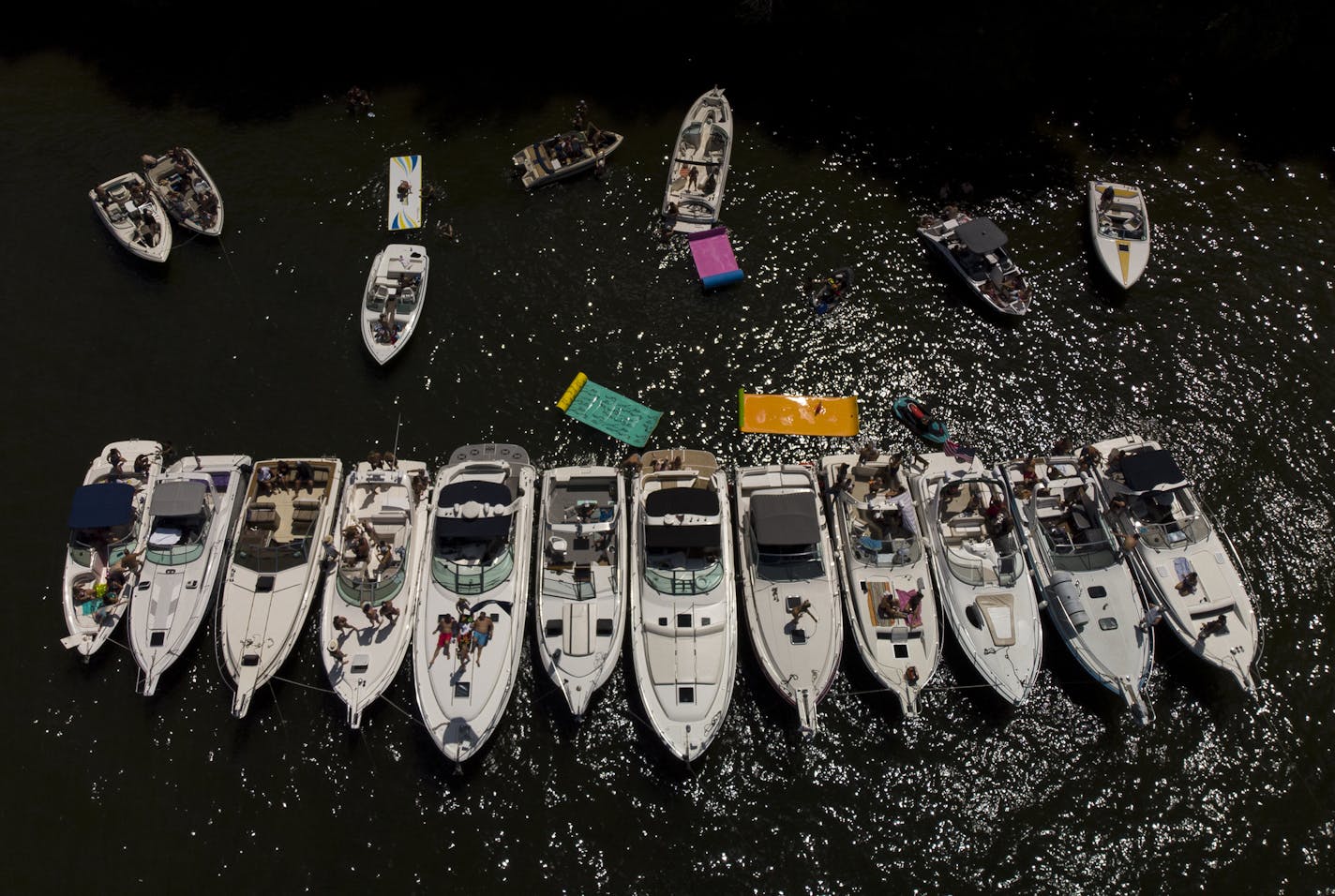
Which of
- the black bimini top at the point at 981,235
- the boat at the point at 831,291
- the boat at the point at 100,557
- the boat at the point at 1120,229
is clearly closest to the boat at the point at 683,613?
the boat at the point at 831,291

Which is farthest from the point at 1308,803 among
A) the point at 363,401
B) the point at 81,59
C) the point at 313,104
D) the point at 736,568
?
the point at 81,59

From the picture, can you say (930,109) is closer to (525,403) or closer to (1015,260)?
(1015,260)

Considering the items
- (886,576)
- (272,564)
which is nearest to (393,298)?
(272,564)

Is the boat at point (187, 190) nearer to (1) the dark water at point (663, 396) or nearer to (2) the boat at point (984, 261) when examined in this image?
(1) the dark water at point (663, 396)

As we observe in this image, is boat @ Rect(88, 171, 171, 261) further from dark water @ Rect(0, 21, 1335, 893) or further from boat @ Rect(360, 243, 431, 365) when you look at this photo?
boat @ Rect(360, 243, 431, 365)

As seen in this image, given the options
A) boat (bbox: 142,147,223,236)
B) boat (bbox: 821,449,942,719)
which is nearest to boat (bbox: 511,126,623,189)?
boat (bbox: 142,147,223,236)

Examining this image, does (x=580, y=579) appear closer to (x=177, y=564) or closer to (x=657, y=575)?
(x=657, y=575)
